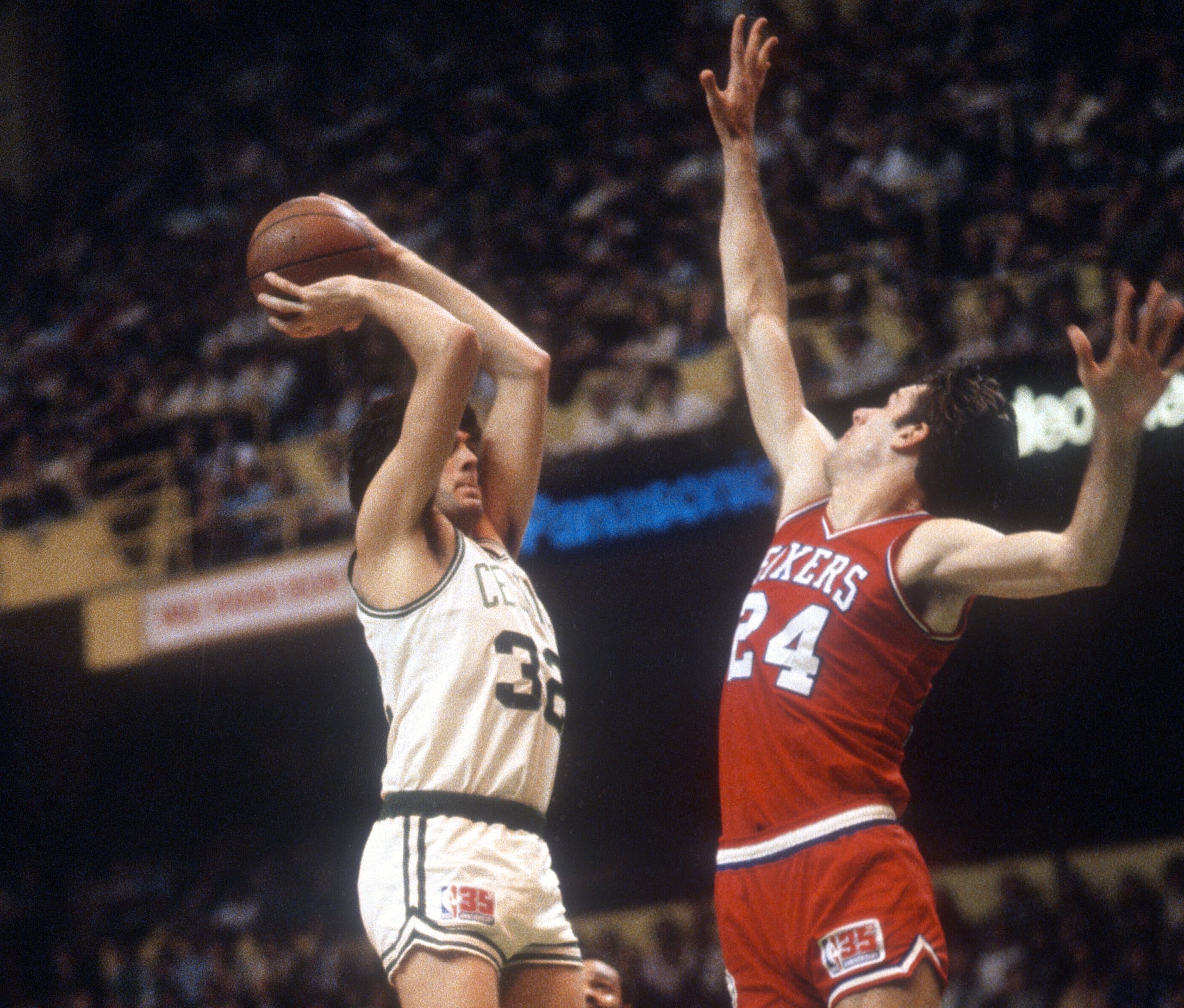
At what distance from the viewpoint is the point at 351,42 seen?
698 inches

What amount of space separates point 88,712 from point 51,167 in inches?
282

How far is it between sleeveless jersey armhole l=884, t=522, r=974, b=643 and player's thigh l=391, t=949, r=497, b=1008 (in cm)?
122

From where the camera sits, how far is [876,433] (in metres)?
3.84

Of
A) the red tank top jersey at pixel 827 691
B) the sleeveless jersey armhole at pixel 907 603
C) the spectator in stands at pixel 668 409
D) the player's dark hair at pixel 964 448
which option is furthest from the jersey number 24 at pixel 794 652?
the spectator in stands at pixel 668 409

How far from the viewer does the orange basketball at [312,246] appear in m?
4.22

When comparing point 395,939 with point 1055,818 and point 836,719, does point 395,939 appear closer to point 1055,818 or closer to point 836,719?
point 836,719

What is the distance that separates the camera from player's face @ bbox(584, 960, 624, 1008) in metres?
4.81

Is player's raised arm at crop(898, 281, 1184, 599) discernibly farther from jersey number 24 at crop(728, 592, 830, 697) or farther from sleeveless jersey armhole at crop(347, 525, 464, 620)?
sleeveless jersey armhole at crop(347, 525, 464, 620)

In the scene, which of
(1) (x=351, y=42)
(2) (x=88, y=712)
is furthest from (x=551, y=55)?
(2) (x=88, y=712)

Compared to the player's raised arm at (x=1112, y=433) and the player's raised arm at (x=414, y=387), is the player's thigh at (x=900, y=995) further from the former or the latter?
the player's raised arm at (x=414, y=387)

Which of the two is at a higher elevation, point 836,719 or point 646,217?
point 646,217

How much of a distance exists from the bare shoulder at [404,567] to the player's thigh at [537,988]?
874mm

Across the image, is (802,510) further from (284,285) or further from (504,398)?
A: (284,285)

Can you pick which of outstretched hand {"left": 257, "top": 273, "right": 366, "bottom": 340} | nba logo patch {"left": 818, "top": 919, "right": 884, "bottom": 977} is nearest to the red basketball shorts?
nba logo patch {"left": 818, "top": 919, "right": 884, "bottom": 977}
